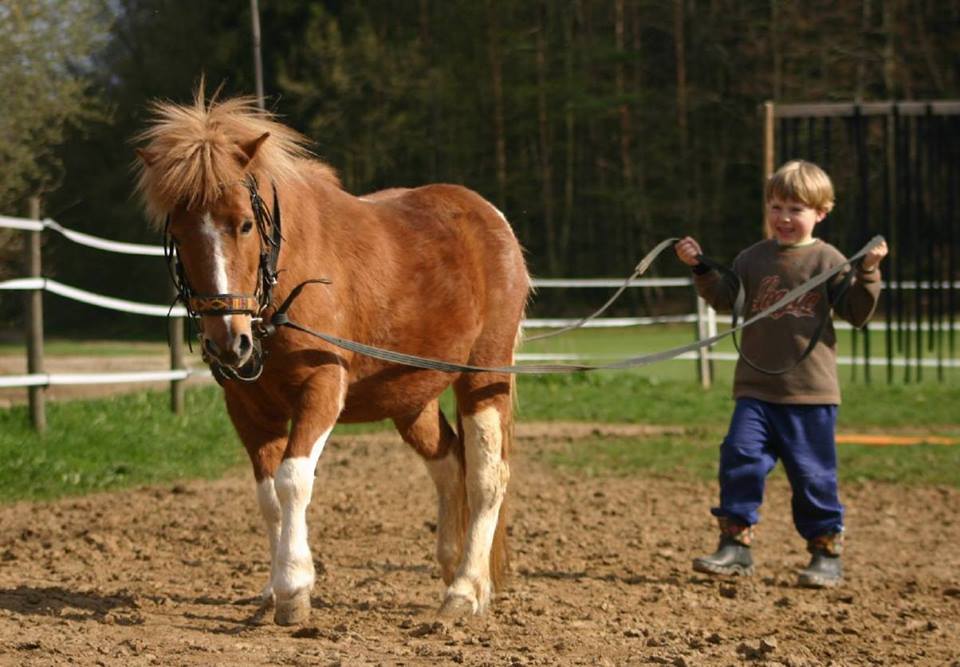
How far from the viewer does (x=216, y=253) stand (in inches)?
169

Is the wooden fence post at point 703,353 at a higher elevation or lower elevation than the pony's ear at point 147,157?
lower

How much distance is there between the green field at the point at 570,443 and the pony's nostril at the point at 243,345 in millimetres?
4274

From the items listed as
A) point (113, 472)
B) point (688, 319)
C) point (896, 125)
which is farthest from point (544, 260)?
point (113, 472)

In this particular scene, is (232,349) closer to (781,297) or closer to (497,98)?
(781,297)

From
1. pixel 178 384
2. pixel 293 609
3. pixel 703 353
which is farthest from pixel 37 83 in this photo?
pixel 293 609

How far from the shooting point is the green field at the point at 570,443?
8766mm

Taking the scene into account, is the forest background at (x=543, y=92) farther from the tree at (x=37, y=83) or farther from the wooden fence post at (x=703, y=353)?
the wooden fence post at (x=703, y=353)

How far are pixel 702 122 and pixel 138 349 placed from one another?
17.0 m

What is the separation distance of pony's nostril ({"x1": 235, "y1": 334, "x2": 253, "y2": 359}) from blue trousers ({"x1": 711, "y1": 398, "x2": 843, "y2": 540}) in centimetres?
257

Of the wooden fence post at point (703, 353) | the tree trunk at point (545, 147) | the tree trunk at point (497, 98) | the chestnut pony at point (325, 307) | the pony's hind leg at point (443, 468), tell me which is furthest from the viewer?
the tree trunk at point (545, 147)

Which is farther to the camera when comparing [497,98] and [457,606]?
[497,98]

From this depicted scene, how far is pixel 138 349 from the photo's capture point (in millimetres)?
28406

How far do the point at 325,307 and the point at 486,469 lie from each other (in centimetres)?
116

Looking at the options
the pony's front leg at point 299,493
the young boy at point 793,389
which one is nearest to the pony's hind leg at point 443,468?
the pony's front leg at point 299,493
